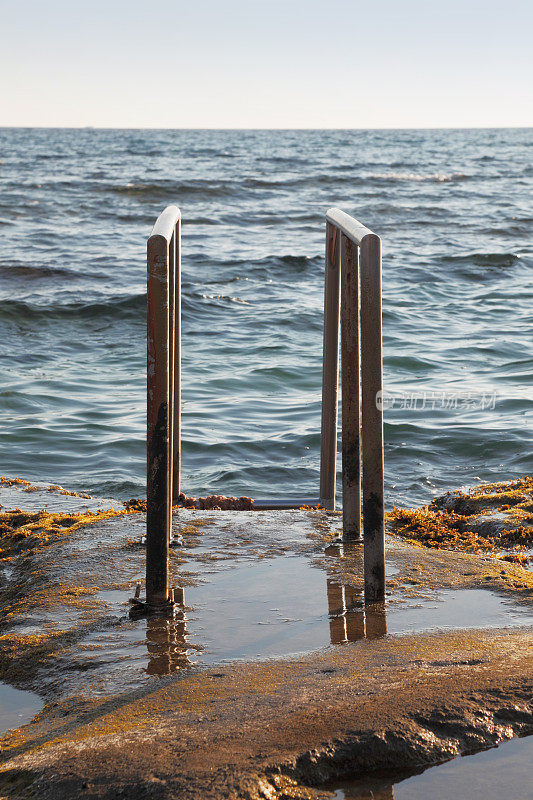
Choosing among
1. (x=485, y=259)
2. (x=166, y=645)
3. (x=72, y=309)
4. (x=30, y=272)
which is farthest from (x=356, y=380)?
(x=485, y=259)

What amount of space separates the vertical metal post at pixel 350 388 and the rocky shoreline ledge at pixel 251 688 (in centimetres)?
21

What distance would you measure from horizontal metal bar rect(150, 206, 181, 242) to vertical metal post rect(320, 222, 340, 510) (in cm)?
81

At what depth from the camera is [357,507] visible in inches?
143

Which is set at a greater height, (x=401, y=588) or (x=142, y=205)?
(x=142, y=205)

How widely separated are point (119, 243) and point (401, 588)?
15.4 metres

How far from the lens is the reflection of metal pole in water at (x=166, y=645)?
248 cm

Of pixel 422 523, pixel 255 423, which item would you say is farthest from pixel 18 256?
pixel 422 523

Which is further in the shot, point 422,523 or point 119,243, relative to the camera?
point 119,243

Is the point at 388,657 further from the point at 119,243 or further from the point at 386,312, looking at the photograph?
the point at 119,243

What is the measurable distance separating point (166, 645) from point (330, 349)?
1.88 metres

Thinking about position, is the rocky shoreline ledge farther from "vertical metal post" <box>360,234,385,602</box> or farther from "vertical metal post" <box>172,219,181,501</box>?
"vertical metal post" <box>172,219,181,501</box>

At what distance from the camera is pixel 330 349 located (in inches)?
160

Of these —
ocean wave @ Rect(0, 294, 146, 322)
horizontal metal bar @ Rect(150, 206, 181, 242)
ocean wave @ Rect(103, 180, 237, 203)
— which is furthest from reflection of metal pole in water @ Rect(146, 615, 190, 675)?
ocean wave @ Rect(103, 180, 237, 203)

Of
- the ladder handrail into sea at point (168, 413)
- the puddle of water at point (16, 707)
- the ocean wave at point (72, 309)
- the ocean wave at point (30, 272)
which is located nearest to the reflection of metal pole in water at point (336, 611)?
the ladder handrail into sea at point (168, 413)
